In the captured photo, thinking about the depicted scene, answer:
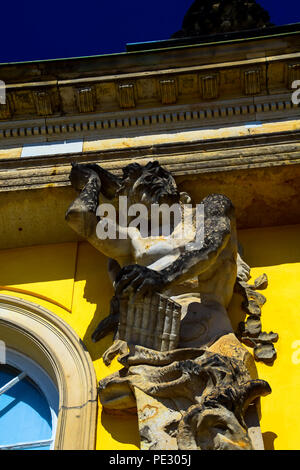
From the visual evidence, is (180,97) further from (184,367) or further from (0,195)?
(184,367)

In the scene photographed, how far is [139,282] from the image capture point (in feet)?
14.8

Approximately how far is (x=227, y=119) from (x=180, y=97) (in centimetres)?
50

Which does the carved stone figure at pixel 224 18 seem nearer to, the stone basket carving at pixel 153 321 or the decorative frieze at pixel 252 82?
the decorative frieze at pixel 252 82

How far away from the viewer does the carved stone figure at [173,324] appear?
4.05 metres

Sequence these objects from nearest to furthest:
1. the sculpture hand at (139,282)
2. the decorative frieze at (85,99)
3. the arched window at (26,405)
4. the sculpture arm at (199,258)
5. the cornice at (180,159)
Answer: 1. the sculpture hand at (139,282)
2. the sculpture arm at (199,258)
3. the arched window at (26,405)
4. the cornice at (180,159)
5. the decorative frieze at (85,99)

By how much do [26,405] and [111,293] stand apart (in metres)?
1.04

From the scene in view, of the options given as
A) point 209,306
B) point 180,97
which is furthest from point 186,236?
point 180,97

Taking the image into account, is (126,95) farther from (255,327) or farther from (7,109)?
(255,327)

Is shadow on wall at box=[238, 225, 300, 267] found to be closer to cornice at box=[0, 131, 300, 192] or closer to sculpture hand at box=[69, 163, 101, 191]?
cornice at box=[0, 131, 300, 192]

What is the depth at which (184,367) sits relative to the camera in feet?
14.1

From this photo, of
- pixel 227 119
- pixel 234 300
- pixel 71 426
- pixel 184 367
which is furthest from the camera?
pixel 227 119

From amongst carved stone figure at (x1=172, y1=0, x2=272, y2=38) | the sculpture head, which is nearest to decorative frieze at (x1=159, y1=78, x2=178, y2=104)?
the sculpture head

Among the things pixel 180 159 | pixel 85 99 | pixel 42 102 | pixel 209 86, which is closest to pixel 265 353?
pixel 180 159

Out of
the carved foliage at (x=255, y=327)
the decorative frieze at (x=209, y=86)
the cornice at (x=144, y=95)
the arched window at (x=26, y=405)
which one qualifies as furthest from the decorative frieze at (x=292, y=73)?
the arched window at (x=26, y=405)
